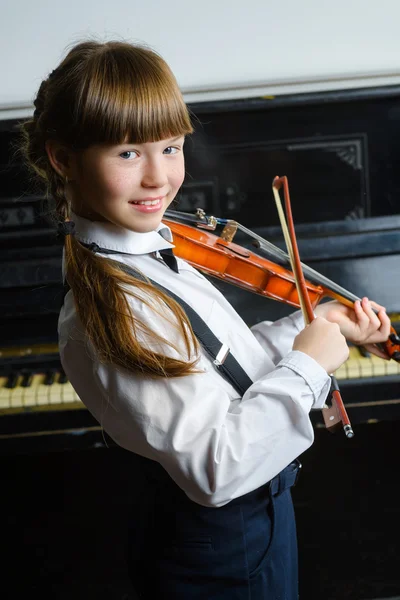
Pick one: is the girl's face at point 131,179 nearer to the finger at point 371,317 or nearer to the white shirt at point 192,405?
the white shirt at point 192,405

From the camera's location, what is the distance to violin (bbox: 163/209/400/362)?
1.14 meters

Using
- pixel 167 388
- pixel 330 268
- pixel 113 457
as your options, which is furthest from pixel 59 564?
pixel 167 388

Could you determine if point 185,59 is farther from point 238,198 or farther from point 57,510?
point 57,510

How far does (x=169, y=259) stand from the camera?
94 cm

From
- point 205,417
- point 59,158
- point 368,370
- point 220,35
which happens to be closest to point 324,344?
point 205,417

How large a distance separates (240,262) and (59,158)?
1.36 feet

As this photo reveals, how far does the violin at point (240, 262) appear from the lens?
1.14 metres

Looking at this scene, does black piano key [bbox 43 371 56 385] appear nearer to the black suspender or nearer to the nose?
the black suspender

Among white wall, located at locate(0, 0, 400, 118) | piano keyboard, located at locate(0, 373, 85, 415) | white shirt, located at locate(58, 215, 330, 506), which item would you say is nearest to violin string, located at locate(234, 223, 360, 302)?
white shirt, located at locate(58, 215, 330, 506)

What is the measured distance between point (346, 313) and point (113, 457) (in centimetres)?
96

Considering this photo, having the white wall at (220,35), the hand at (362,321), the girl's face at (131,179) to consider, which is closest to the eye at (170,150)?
the girl's face at (131,179)

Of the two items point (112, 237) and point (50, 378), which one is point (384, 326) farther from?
point (50, 378)

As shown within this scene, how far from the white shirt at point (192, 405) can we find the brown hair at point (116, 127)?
0.06 feet

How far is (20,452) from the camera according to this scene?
164cm
